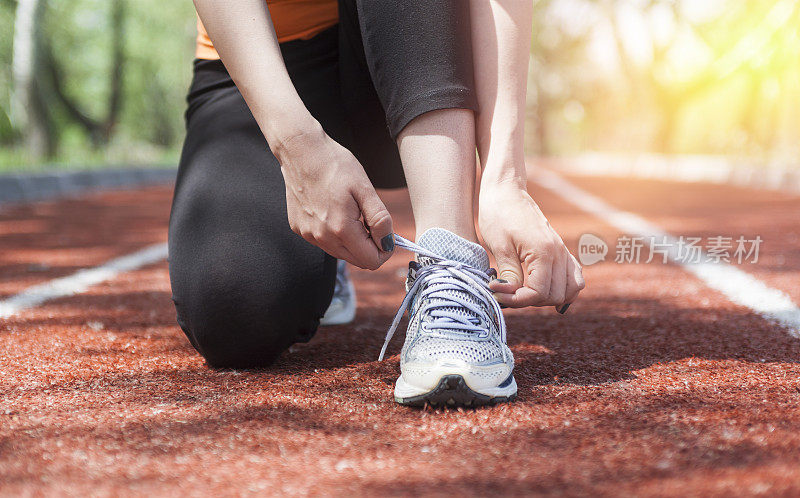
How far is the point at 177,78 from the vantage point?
2730 cm

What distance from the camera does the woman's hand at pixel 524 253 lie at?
1451 mm

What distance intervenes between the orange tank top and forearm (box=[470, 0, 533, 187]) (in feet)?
1.77

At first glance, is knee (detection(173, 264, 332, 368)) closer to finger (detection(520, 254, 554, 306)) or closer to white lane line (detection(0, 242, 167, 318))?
finger (detection(520, 254, 554, 306))

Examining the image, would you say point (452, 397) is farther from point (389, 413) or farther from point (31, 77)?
point (31, 77)

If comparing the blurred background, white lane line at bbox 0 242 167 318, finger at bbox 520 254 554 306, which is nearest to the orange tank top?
finger at bbox 520 254 554 306

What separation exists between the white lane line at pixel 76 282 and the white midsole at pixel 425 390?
1.51 meters

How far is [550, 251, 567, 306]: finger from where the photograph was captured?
147cm

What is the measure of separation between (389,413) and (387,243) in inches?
12.9

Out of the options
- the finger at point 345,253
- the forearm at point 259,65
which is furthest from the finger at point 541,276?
the forearm at point 259,65

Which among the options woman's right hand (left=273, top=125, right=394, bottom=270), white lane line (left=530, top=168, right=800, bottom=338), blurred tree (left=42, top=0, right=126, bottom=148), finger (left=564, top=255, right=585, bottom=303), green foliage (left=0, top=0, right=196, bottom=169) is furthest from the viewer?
blurred tree (left=42, top=0, right=126, bottom=148)

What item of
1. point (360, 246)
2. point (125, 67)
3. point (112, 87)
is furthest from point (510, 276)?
point (125, 67)

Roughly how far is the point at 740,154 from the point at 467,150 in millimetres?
13583

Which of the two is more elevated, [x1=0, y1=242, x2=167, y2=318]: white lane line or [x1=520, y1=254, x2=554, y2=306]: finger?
[x1=520, y1=254, x2=554, y2=306]: finger

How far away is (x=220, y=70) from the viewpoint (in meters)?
2.20
